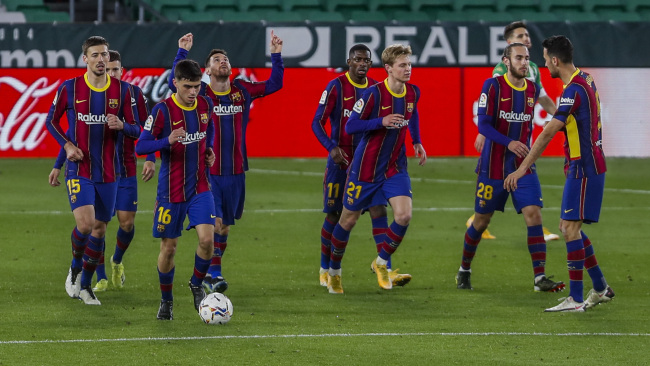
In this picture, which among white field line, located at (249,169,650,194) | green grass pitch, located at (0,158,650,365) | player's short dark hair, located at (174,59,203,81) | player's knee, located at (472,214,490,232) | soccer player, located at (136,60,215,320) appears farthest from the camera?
white field line, located at (249,169,650,194)

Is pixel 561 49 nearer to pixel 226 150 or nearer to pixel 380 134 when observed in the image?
pixel 380 134

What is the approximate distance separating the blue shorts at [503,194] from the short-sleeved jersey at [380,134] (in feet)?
2.31

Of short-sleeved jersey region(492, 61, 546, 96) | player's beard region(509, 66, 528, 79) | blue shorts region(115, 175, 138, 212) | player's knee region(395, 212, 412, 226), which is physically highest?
short-sleeved jersey region(492, 61, 546, 96)

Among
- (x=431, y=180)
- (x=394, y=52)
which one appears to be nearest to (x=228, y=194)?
(x=394, y=52)

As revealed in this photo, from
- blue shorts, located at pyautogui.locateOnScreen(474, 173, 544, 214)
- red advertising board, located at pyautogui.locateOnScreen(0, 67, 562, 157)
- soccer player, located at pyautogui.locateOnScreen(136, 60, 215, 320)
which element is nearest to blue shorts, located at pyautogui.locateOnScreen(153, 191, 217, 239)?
soccer player, located at pyautogui.locateOnScreen(136, 60, 215, 320)

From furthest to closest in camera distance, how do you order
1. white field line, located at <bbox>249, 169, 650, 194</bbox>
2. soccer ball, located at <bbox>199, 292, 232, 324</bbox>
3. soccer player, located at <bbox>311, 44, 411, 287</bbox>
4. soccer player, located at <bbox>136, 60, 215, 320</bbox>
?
1. white field line, located at <bbox>249, 169, 650, 194</bbox>
2. soccer player, located at <bbox>311, 44, 411, 287</bbox>
3. soccer player, located at <bbox>136, 60, 215, 320</bbox>
4. soccer ball, located at <bbox>199, 292, 232, 324</bbox>

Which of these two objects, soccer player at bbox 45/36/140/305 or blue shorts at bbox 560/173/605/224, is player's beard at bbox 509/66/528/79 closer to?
blue shorts at bbox 560/173/605/224

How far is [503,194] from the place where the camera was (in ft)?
32.5

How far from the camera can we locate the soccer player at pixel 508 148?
9.75 m

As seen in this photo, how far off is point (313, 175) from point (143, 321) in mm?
11345

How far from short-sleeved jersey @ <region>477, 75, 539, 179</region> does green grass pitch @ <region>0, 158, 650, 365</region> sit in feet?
3.34

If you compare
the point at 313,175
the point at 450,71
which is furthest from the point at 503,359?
the point at 450,71

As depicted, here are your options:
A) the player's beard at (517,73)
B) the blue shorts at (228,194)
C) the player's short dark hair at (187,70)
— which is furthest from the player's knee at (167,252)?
the player's beard at (517,73)

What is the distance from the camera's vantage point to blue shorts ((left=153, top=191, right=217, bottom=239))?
331 inches
